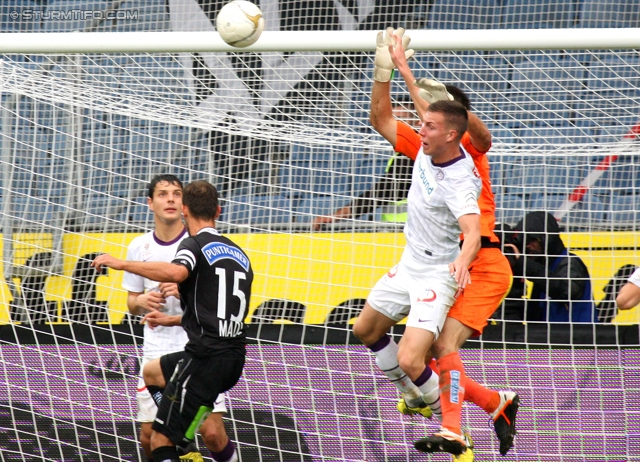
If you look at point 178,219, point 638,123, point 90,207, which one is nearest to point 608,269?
point 638,123

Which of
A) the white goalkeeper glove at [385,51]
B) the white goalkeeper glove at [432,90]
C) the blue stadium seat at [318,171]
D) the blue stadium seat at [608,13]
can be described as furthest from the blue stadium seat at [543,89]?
the white goalkeeper glove at [385,51]

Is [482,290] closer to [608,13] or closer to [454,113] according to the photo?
[454,113]

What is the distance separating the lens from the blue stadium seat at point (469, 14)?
8.98 m

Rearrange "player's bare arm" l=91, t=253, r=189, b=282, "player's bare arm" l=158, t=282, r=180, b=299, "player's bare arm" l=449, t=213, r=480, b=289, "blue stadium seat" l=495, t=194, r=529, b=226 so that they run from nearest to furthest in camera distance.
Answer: "player's bare arm" l=449, t=213, r=480, b=289
"player's bare arm" l=91, t=253, r=189, b=282
"player's bare arm" l=158, t=282, r=180, b=299
"blue stadium seat" l=495, t=194, r=529, b=226

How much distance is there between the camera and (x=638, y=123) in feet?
24.5

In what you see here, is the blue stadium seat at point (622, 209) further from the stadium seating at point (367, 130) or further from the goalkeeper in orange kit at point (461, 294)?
the goalkeeper in orange kit at point (461, 294)

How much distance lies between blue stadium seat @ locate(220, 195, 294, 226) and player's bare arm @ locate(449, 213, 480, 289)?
277 cm

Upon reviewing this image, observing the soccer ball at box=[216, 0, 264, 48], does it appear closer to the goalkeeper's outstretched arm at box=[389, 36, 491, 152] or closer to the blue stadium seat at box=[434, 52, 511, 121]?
the goalkeeper's outstretched arm at box=[389, 36, 491, 152]

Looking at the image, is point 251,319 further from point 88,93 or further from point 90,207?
point 88,93

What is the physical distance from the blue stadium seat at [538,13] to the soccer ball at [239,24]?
4.68 m

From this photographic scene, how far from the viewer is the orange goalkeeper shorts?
513cm

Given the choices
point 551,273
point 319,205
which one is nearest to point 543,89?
point 551,273

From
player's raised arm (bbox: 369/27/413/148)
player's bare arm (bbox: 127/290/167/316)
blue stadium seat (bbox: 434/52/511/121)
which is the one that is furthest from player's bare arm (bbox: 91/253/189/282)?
blue stadium seat (bbox: 434/52/511/121)

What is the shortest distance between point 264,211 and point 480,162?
9.54 ft
